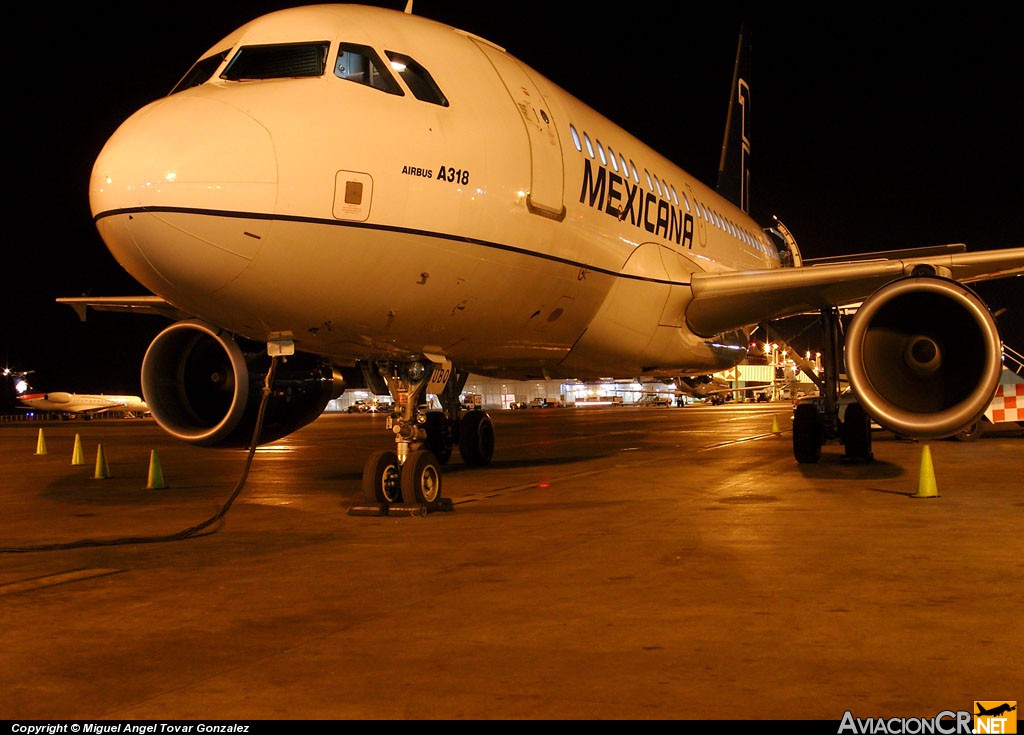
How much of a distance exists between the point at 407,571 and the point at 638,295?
5.98 m

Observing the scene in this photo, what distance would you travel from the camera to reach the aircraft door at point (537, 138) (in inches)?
360

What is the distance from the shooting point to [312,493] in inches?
463

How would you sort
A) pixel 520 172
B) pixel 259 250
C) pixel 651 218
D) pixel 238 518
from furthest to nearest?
pixel 651 218 → pixel 238 518 → pixel 520 172 → pixel 259 250

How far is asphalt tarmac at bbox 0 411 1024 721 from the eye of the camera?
3660 millimetres

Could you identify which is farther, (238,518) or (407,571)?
(238,518)

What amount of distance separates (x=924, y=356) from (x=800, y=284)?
256cm

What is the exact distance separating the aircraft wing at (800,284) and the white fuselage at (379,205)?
6.29 feet


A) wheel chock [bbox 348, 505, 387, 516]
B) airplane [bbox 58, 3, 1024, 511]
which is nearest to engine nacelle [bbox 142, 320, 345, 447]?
airplane [bbox 58, 3, 1024, 511]

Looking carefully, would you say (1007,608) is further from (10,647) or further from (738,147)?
(738,147)

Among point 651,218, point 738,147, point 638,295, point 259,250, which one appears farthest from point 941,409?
point 738,147

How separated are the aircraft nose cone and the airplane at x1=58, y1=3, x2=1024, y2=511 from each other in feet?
0.05

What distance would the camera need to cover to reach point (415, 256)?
7.92m

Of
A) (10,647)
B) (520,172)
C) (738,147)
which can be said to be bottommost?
(10,647)

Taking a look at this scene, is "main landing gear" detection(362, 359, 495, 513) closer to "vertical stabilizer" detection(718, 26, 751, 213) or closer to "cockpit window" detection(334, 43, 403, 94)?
"cockpit window" detection(334, 43, 403, 94)
